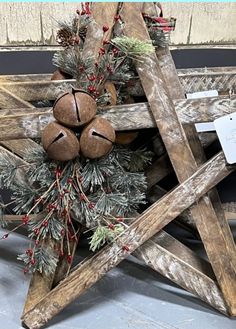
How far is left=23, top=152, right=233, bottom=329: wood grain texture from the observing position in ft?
2.85

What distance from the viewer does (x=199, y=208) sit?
2.93 ft

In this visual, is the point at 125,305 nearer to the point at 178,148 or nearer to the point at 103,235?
the point at 103,235

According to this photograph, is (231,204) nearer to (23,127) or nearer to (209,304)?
(209,304)

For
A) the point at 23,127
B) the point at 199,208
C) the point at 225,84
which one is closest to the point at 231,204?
the point at 225,84

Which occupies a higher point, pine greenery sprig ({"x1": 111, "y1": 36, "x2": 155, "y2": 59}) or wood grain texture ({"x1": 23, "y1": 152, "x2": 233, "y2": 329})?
pine greenery sprig ({"x1": 111, "y1": 36, "x2": 155, "y2": 59})

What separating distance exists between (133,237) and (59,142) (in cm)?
23

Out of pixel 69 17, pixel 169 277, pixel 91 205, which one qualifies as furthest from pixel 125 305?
pixel 69 17

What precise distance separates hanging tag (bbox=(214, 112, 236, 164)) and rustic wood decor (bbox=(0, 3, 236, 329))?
0.5 inches

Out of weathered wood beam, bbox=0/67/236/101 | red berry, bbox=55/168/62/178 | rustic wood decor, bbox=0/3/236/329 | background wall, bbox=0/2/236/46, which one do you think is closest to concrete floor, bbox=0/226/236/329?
rustic wood decor, bbox=0/3/236/329

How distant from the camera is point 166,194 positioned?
0.90 metres

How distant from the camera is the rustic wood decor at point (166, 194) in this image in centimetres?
85

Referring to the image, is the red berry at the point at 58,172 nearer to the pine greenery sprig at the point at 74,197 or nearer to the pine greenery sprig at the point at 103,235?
the pine greenery sprig at the point at 74,197

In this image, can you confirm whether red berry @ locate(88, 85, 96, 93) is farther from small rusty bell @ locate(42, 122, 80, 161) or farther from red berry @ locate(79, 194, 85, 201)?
red berry @ locate(79, 194, 85, 201)

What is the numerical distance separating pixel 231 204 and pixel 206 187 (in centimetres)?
61
